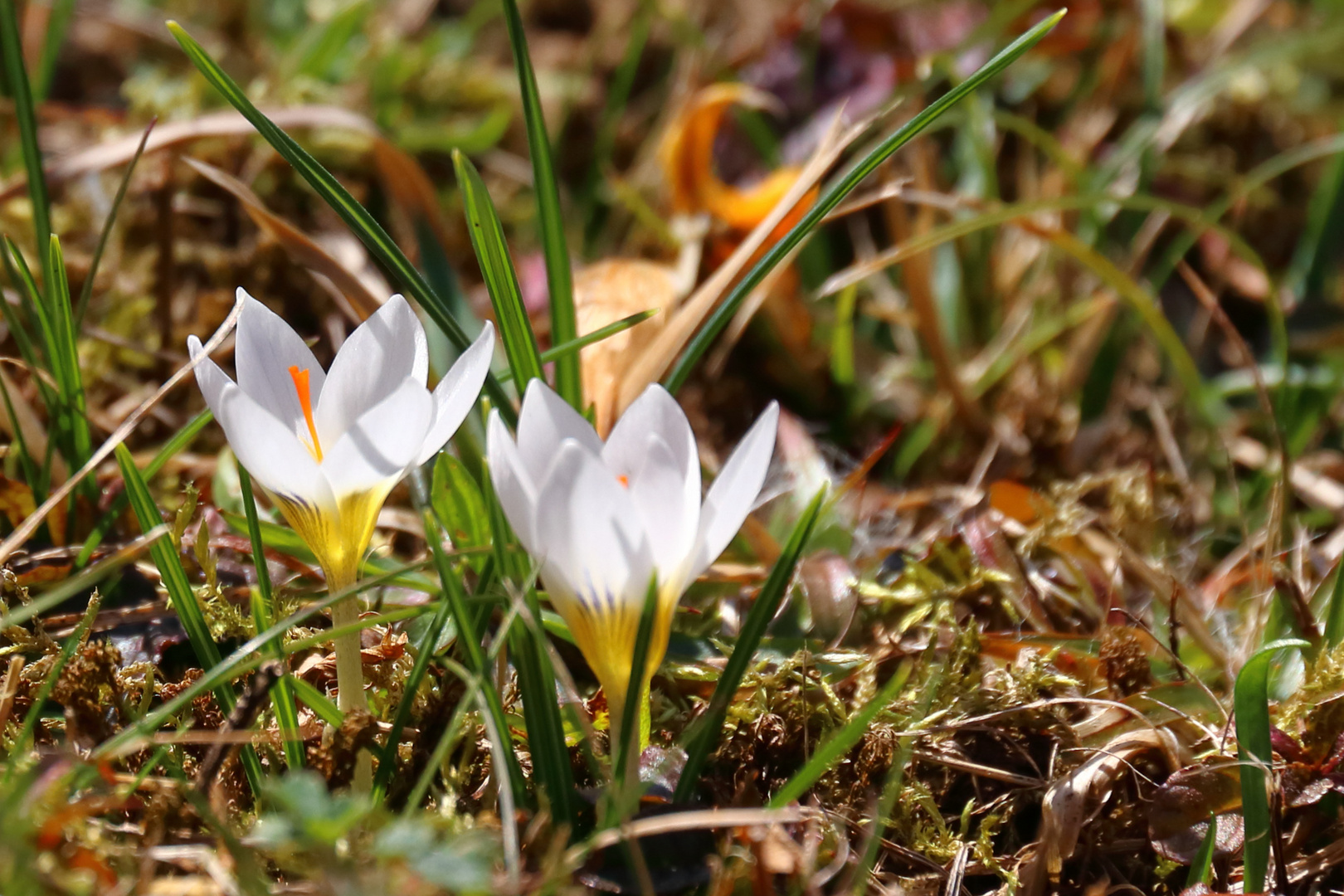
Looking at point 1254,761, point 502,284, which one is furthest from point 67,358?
point 1254,761

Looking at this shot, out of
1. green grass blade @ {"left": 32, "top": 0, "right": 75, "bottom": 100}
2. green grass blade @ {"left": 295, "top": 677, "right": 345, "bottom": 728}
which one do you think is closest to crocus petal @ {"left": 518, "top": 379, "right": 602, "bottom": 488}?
green grass blade @ {"left": 295, "top": 677, "right": 345, "bottom": 728}

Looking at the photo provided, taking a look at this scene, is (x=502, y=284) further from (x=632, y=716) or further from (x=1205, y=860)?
(x=1205, y=860)

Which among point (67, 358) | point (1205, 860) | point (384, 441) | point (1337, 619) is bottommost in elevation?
point (1205, 860)

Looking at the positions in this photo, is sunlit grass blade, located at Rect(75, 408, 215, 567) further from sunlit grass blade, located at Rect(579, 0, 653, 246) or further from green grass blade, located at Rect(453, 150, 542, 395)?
sunlit grass blade, located at Rect(579, 0, 653, 246)

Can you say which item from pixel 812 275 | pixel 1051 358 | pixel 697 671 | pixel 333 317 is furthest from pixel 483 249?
pixel 1051 358

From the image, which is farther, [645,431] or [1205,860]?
[1205,860]
